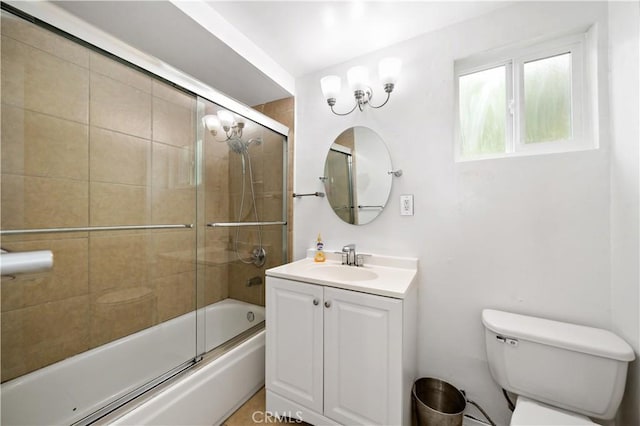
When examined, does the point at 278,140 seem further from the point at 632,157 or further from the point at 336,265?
the point at 632,157

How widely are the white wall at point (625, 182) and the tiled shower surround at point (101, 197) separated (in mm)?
1892

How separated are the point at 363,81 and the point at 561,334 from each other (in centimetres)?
164

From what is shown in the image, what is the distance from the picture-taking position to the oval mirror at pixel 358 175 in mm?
1633

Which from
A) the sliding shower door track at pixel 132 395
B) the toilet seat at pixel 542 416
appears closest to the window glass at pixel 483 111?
the toilet seat at pixel 542 416

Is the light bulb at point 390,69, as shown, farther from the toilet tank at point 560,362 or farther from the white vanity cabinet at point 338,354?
the toilet tank at point 560,362

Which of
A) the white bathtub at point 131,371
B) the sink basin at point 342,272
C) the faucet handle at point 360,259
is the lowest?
the white bathtub at point 131,371

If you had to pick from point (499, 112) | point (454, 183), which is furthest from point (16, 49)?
point (499, 112)

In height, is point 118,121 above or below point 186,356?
above

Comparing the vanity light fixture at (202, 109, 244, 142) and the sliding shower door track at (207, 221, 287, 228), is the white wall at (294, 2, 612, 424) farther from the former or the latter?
the vanity light fixture at (202, 109, 244, 142)

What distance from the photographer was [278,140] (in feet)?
6.61

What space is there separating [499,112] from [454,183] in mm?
489

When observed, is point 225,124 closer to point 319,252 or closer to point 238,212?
point 238,212

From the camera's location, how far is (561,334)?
1.05 meters

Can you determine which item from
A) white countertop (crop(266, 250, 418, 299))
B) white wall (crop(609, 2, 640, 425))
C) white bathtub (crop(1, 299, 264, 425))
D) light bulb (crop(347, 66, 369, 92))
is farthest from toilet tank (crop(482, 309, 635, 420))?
light bulb (crop(347, 66, 369, 92))
